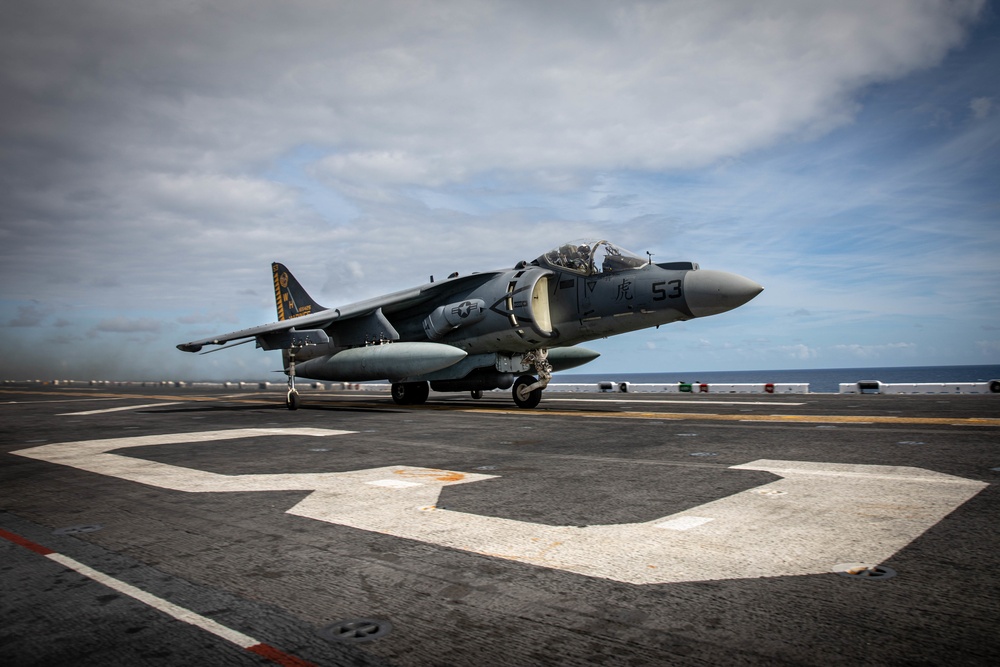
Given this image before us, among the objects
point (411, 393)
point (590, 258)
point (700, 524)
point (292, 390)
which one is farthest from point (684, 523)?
point (411, 393)

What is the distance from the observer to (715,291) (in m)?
14.1

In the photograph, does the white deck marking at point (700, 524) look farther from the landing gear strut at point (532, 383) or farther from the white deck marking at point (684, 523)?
the landing gear strut at point (532, 383)

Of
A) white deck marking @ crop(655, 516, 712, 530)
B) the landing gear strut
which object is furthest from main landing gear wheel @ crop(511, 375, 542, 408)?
white deck marking @ crop(655, 516, 712, 530)

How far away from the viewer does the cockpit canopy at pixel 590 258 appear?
1619cm

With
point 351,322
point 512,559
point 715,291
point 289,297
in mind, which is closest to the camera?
point 512,559

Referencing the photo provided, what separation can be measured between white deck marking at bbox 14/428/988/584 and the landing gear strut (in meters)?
11.3

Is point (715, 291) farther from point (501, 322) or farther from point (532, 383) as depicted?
point (532, 383)

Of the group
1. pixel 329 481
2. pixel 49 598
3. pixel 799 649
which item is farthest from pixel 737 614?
pixel 329 481

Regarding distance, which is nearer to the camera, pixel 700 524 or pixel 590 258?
pixel 700 524

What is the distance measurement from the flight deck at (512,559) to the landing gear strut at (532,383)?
32.8 ft

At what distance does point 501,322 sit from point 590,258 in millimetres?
3106

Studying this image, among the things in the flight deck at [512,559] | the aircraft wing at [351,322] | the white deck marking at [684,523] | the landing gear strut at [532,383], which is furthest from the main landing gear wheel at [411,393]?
the white deck marking at [684,523]

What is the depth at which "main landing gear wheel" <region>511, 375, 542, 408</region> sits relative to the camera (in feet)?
59.9

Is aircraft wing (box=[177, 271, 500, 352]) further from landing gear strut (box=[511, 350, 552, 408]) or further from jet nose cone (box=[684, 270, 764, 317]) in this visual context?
jet nose cone (box=[684, 270, 764, 317])
